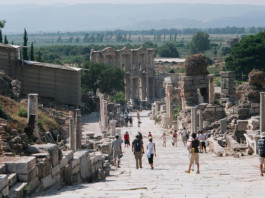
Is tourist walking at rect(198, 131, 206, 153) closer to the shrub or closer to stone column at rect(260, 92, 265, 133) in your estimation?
stone column at rect(260, 92, 265, 133)

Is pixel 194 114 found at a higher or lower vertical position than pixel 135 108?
higher

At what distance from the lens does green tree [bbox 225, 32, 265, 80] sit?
8831cm

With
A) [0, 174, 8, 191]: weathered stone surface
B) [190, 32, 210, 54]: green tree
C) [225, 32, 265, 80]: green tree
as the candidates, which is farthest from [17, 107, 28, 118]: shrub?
[190, 32, 210, 54]: green tree

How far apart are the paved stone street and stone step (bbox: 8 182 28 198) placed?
2.29 ft

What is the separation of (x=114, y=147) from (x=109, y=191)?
7.27 meters

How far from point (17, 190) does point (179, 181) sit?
16.2 feet

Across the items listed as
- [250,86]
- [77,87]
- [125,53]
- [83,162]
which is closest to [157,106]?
[77,87]

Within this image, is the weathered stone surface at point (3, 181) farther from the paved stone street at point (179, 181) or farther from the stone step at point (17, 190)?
the paved stone street at point (179, 181)

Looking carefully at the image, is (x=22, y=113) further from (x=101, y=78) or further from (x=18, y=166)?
(x=101, y=78)

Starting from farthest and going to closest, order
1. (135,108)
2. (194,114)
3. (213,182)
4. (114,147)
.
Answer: (135,108) → (194,114) → (114,147) → (213,182)

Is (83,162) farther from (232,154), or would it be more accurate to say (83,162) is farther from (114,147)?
(232,154)

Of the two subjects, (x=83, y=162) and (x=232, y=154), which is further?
(x=232, y=154)

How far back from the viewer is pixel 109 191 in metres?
15.2

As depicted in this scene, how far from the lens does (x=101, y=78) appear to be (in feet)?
270
